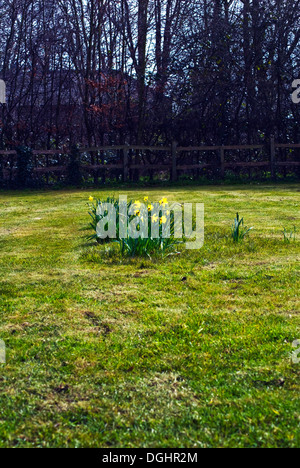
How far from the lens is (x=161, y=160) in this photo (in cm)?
1589

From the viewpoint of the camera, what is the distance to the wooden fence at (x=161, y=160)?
1488cm

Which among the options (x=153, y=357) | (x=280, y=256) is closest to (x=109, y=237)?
(x=280, y=256)

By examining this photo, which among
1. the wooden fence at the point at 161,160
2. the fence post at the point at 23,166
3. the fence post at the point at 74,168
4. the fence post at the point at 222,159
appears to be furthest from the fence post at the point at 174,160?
the fence post at the point at 23,166

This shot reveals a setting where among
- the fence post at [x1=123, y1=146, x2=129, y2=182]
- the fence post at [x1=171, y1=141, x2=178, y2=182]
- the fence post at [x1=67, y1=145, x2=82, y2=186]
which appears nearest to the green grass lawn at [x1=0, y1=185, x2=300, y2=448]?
the fence post at [x1=67, y1=145, x2=82, y2=186]

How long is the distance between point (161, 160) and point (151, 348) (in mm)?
13637

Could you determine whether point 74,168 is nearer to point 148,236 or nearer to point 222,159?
point 222,159

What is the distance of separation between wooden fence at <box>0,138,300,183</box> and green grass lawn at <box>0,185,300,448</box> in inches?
405

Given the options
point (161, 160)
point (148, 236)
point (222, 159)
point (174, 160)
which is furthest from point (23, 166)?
point (148, 236)

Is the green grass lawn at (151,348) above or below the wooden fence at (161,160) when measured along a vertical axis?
below

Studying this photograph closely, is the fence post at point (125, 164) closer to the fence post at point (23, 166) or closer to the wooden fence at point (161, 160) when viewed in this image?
the wooden fence at point (161, 160)

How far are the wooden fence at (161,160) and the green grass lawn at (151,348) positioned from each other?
33.7ft

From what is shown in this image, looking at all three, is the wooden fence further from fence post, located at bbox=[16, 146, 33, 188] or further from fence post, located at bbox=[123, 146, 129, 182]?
fence post, located at bbox=[16, 146, 33, 188]

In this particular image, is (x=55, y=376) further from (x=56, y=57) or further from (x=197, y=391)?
(x=56, y=57)

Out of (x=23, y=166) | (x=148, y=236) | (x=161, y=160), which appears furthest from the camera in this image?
(x=161, y=160)
